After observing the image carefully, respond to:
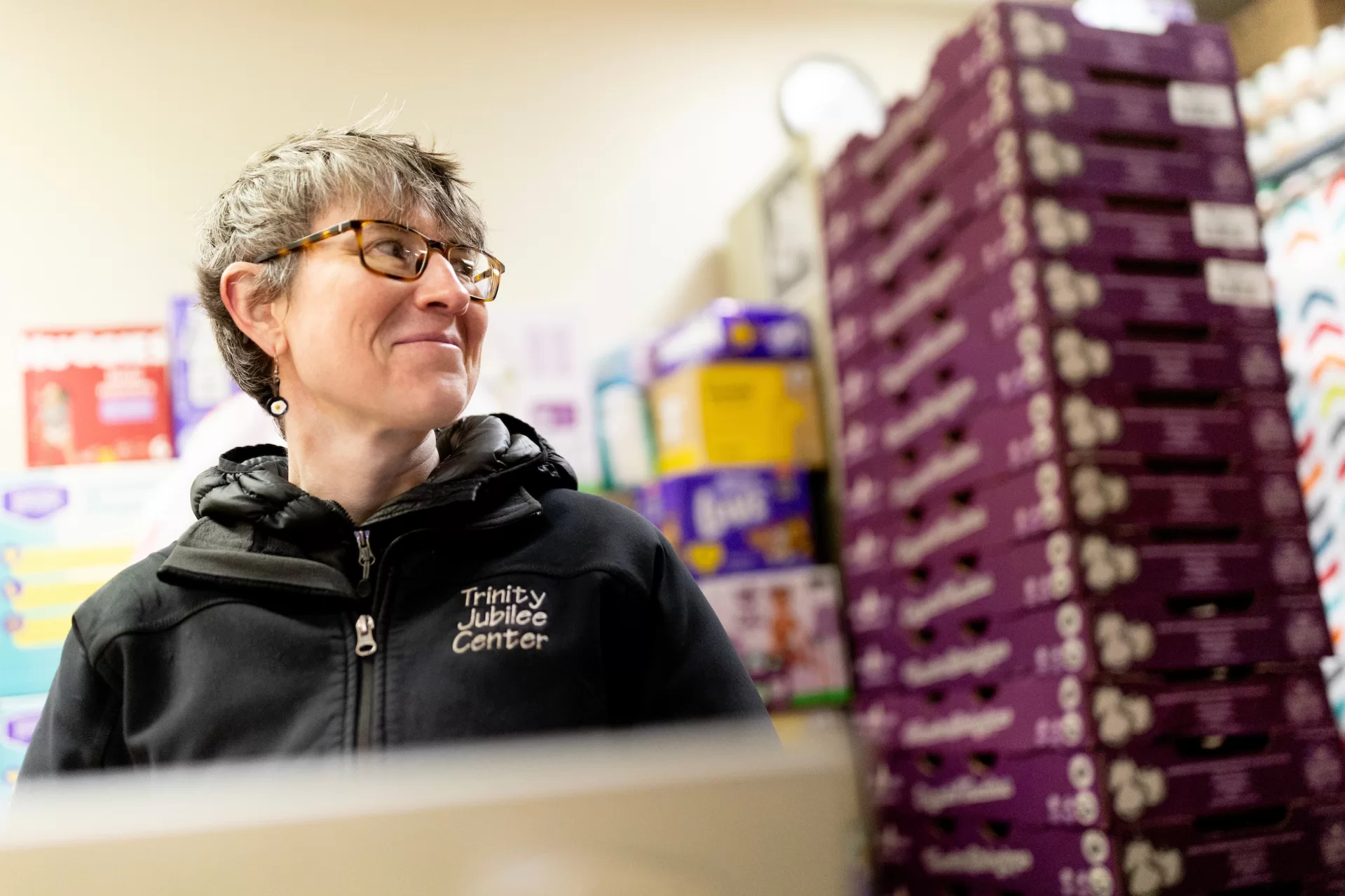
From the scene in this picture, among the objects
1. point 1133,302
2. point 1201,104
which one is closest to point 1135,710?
point 1133,302

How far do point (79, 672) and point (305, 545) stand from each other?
24 centimetres

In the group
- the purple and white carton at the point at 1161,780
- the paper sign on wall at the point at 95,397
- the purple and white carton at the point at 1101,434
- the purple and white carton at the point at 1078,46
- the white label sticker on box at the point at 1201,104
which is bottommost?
the purple and white carton at the point at 1161,780

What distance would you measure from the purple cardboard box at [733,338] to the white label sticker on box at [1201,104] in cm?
120

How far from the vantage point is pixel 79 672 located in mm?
1106

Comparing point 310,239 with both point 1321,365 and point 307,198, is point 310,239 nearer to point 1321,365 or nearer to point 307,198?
point 307,198

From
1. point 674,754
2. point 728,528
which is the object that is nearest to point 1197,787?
point 728,528

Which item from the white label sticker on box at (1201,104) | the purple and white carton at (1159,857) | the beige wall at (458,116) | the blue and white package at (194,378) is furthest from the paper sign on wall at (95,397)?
the white label sticker on box at (1201,104)

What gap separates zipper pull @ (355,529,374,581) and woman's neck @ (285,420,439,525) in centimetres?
6

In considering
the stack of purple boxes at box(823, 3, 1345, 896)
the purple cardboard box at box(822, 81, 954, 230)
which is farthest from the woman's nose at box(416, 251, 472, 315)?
the purple cardboard box at box(822, 81, 954, 230)

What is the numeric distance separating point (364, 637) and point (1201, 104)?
202 centimetres

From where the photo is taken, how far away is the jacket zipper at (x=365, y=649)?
1.05 metres

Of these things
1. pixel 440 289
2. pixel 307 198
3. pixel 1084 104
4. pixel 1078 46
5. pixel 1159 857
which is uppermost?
pixel 1078 46

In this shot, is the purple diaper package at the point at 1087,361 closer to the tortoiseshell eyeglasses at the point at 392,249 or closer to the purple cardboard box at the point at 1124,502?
the purple cardboard box at the point at 1124,502

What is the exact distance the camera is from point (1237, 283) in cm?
225
